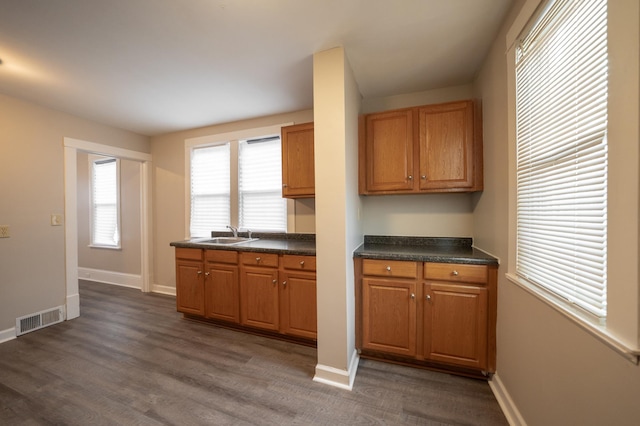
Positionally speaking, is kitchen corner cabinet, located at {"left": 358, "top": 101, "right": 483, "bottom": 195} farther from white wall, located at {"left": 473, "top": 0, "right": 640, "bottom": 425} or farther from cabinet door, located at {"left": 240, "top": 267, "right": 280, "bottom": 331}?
cabinet door, located at {"left": 240, "top": 267, "right": 280, "bottom": 331}

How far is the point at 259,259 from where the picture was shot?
2.43 metres

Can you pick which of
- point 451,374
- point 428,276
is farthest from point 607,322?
point 451,374

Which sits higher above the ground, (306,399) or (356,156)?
(356,156)

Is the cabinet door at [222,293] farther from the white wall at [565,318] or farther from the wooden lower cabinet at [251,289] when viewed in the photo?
the white wall at [565,318]

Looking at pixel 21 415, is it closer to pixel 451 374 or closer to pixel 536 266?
pixel 451 374

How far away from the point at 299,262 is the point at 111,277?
415cm

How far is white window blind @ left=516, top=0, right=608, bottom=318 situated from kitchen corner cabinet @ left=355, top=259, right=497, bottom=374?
1.52ft

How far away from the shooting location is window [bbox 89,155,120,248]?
13.9 feet

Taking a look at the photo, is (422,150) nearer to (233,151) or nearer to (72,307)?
(233,151)

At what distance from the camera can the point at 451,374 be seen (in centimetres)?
187

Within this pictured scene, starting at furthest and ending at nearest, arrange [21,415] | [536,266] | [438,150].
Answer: [438,150] < [21,415] < [536,266]

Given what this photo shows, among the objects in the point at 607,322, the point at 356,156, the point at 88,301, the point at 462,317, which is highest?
the point at 356,156

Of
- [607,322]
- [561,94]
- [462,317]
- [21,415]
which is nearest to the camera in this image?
[607,322]

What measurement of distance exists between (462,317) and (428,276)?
38 centimetres
